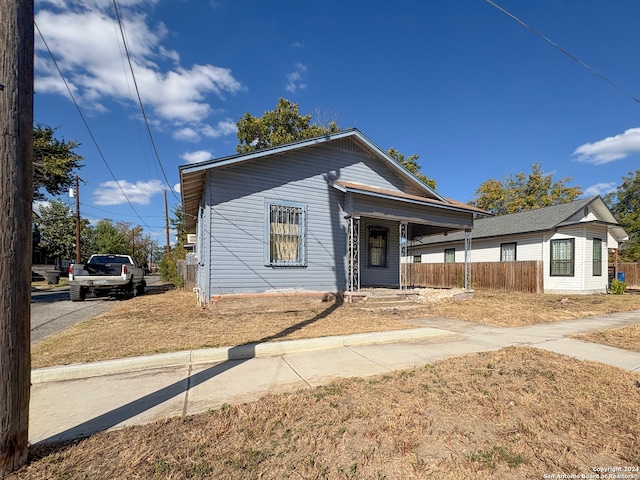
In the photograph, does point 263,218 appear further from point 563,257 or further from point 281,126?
point 281,126

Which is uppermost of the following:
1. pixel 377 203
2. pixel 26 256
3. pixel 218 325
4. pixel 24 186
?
pixel 377 203

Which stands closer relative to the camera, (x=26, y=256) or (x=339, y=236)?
(x=26, y=256)

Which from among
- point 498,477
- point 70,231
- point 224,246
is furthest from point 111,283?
point 70,231

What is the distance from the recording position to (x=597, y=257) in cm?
1694

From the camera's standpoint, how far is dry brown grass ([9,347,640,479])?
7.60ft

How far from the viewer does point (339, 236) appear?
36.6 ft

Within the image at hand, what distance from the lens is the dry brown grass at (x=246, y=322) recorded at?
5.32 metres

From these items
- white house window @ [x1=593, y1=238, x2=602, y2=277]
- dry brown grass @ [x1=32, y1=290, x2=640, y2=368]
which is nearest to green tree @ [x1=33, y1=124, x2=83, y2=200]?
dry brown grass @ [x1=32, y1=290, x2=640, y2=368]

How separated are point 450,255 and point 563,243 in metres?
6.87

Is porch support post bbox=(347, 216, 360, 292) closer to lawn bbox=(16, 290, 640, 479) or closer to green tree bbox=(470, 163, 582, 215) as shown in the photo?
lawn bbox=(16, 290, 640, 479)

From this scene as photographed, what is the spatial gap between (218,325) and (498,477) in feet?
20.0

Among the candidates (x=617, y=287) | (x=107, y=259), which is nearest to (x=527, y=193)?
(x=617, y=287)

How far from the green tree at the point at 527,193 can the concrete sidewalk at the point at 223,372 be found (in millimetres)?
35505

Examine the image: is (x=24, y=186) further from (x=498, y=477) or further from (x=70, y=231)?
(x=70, y=231)
